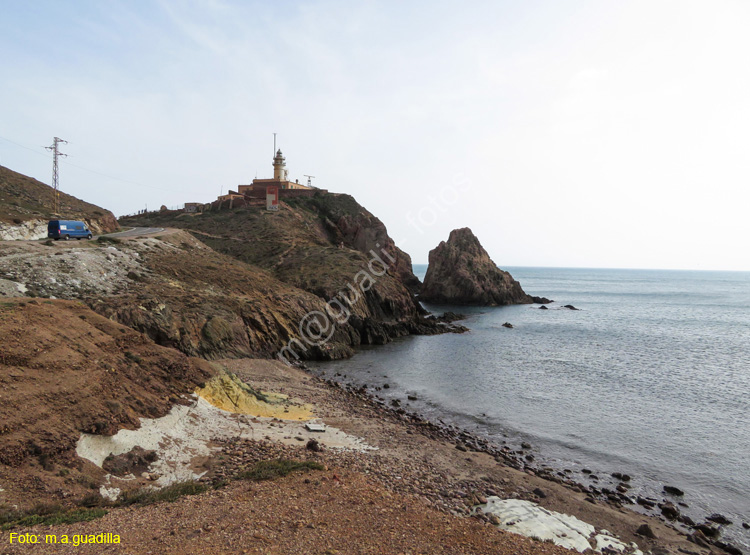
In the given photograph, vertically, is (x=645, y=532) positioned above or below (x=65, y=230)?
below

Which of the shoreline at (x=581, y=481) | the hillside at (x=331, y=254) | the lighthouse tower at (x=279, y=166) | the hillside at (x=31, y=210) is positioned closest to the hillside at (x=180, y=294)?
the hillside at (x=331, y=254)

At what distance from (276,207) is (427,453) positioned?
69.0 m

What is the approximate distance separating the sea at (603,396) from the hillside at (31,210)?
99.3 ft

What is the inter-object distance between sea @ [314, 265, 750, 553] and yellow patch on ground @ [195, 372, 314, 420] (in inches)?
318

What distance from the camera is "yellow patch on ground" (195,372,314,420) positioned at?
58.0 ft

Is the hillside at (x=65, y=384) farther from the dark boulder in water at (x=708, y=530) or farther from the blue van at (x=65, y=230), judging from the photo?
the blue van at (x=65, y=230)

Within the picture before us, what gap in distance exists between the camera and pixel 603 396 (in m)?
28.5

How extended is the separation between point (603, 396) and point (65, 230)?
4492cm

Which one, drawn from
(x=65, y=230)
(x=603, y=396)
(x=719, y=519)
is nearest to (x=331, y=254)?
(x=65, y=230)

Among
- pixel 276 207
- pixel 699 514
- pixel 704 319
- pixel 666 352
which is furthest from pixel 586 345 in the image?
pixel 276 207

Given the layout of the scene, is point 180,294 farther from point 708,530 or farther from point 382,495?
point 708,530

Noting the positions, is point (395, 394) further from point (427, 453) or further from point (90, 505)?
point (90, 505)

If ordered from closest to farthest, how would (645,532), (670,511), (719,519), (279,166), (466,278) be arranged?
(645,532), (719,519), (670,511), (466,278), (279,166)

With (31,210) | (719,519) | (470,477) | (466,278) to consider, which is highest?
(31,210)
